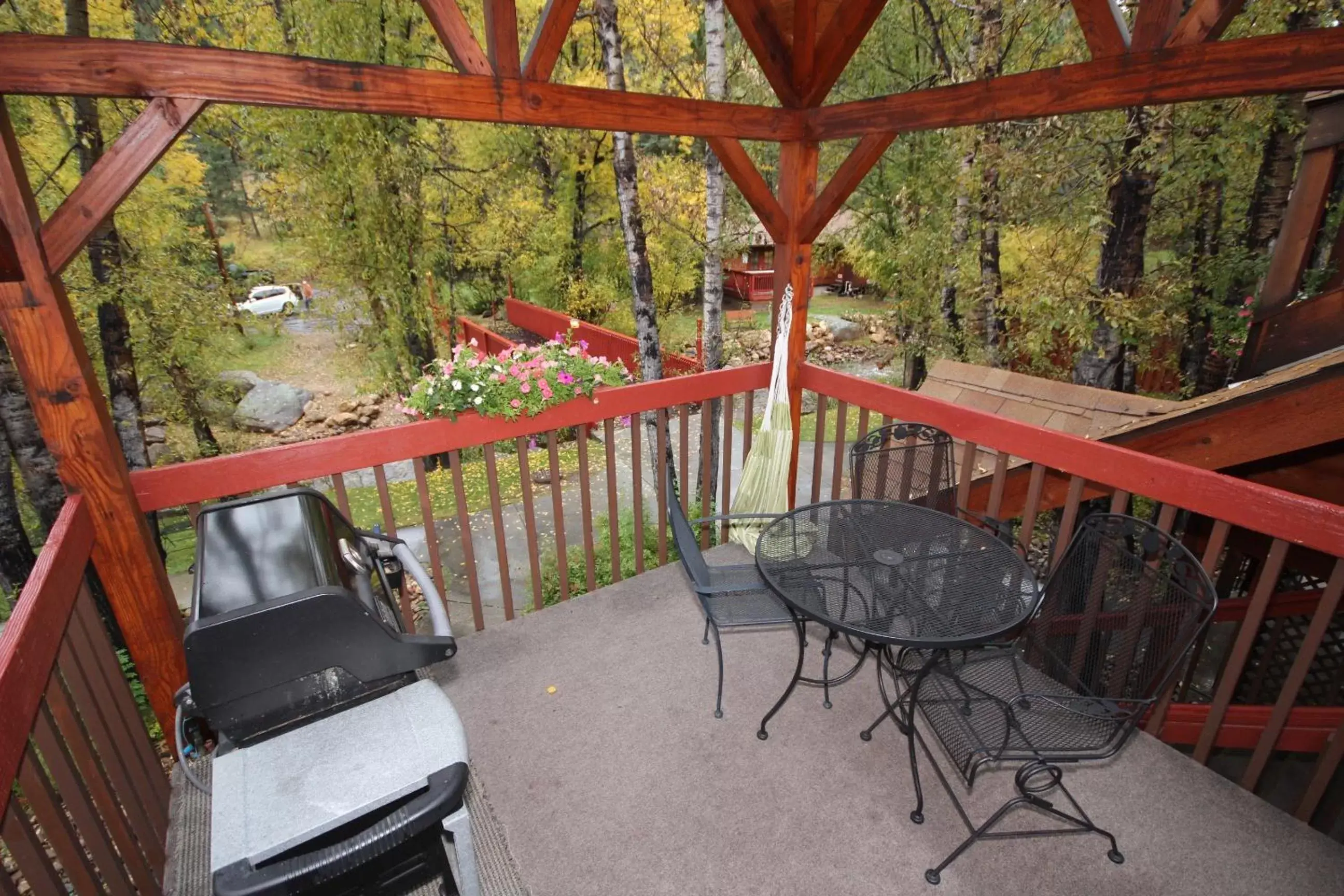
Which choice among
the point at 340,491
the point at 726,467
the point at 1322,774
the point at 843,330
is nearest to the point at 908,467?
the point at 726,467

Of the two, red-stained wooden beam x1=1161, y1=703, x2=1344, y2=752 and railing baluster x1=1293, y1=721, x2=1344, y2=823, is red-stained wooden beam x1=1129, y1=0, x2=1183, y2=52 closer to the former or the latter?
railing baluster x1=1293, y1=721, x2=1344, y2=823

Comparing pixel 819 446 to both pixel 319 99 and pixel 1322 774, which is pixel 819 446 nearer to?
pixel 1322 774

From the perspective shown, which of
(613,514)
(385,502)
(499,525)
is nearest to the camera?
(385,502)

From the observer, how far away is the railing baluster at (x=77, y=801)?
4.19 feet

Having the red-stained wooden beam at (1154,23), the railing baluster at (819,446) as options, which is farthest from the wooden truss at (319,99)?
the railing baluster at (819,446)

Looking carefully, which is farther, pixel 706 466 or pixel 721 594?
pixel 706 466

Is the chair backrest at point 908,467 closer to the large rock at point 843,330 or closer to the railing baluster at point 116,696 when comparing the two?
the railing baluster at point 116,696

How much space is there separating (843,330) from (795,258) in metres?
12.6

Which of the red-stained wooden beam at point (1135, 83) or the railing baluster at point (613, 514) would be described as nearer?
the red-stained wooden beam at point (1135, 83)

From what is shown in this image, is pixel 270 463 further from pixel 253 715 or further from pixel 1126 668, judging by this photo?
pixel 1126 668

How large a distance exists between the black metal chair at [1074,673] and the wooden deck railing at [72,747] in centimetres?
197

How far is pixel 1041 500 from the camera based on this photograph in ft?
10.6

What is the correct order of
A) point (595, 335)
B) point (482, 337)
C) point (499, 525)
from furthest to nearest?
point (482, 337) < point (595, 335) < point (499, 525)

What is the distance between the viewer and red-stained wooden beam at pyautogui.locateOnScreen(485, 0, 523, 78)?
2166 millimetres
